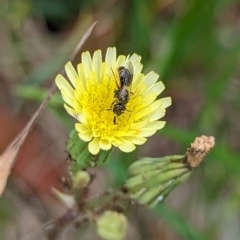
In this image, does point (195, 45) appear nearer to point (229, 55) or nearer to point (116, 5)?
point (229, 55)

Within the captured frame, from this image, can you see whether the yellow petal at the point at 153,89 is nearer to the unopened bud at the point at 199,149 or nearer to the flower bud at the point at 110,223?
the unopened bud at the point at 199,149

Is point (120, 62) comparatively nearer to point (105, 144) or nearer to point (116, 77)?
point (116, 77)

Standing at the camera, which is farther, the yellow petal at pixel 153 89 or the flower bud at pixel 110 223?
the flower bud at pixel 110 223

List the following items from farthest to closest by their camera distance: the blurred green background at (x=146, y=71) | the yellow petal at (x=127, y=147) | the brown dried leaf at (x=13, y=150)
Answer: the blurred green background at (x=146, y=71) → the brown dried leaf at (x=13, y=150) → the yellow petal at (x=127, y=147)

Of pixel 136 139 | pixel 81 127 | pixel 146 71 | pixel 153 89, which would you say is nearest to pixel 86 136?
pixel 81 127

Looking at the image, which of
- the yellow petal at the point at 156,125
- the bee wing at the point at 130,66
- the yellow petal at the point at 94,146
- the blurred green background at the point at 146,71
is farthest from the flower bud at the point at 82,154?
the blurred green background at the point at 146,71

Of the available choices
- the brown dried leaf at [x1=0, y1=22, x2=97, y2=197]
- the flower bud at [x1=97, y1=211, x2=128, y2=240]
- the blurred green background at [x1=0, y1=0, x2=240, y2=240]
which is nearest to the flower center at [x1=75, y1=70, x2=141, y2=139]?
the brown dried leaf at [x1=0, y1=22, x2=97, y2=197]
